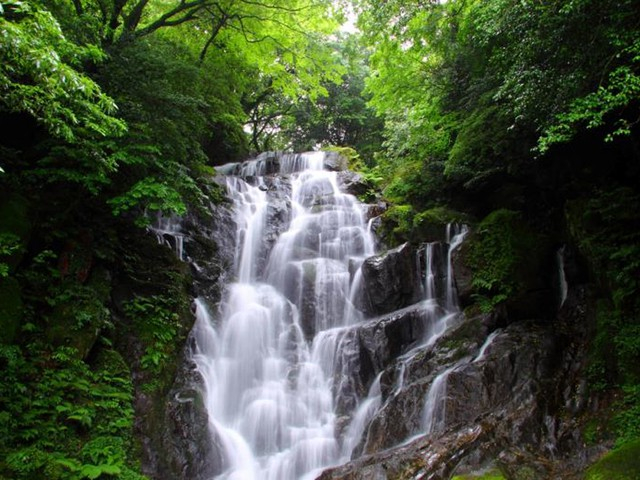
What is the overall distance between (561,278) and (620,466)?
223 inches

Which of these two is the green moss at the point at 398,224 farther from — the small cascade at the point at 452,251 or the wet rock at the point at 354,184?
the wet rock at the point at 354,184

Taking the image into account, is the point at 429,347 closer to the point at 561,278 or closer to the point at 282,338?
the point at 561,278

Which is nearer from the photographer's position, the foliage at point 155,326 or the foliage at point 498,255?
the foliage at point 155,326

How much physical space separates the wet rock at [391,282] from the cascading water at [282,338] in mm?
602

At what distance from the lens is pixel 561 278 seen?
9.41m

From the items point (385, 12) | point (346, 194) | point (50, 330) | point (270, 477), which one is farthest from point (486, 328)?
point (346, 194)

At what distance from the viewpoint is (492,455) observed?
578 cm

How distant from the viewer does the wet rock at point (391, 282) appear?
10.6m

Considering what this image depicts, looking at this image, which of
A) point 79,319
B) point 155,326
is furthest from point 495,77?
point 79,319

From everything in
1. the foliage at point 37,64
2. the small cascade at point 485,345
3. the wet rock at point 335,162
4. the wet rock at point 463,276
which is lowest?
the small cascade at point 485,345

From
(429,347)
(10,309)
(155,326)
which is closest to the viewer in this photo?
(10,309)

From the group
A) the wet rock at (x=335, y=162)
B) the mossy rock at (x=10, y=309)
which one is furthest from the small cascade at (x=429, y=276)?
the wet rock at (x=335, y=162)

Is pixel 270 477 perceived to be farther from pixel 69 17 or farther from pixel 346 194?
pixel 346 194

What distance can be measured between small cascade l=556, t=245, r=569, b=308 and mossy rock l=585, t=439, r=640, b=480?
4.86m
